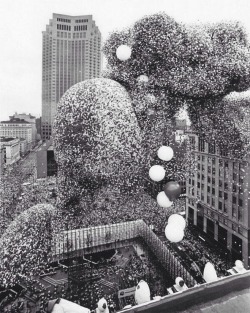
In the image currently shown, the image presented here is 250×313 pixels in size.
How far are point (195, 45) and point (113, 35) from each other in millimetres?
384

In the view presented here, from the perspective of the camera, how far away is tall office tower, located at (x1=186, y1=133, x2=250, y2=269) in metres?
1.61

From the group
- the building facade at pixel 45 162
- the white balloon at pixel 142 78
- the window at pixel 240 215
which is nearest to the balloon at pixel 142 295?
the building facade at pixel 45 162

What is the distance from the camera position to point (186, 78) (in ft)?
3.25

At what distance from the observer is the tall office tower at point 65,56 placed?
1174 millimetres

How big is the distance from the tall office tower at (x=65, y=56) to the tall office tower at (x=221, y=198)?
0.75 m

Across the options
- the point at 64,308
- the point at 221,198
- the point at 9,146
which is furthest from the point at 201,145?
the point at 221,198

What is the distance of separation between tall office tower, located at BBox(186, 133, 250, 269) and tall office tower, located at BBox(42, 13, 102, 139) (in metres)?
0.75

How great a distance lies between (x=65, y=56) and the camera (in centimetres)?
124

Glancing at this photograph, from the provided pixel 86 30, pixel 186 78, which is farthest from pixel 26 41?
pixel 186 78

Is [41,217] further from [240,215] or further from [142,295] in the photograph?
[240,215]

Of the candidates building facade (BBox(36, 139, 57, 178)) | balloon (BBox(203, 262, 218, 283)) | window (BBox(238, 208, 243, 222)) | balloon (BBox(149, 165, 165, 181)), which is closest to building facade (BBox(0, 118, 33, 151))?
building facade (BBox(36, 139, 57, 178))

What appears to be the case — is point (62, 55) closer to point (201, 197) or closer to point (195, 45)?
point (195, 45)

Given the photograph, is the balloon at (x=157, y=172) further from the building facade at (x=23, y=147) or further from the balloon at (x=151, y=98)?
the building facade at (x=23, y=147)

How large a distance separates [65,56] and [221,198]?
2.47 m
